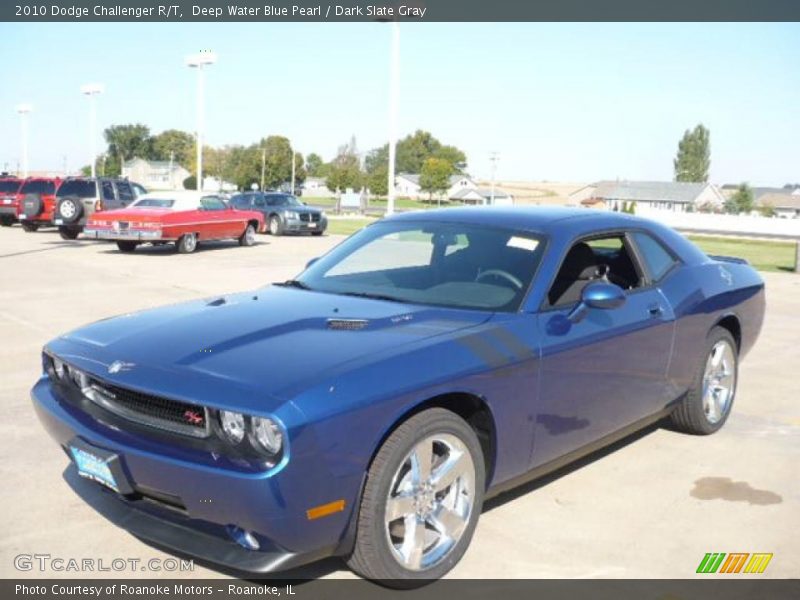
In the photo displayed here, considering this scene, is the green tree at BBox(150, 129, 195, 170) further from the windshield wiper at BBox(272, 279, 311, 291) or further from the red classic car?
the windshield wiper at BBox(272, 279, 311, 291)

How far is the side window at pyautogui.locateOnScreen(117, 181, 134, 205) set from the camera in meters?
21.6

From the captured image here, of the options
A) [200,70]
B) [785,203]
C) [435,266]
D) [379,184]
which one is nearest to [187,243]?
[435,266]

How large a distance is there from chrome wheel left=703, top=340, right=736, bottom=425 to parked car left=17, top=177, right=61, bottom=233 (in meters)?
21.1

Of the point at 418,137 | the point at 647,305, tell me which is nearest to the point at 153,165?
the point at 418,137

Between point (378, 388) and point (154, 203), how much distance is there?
17238 millimetres

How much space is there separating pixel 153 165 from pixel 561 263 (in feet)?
478

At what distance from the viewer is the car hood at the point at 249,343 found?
3.06 meters

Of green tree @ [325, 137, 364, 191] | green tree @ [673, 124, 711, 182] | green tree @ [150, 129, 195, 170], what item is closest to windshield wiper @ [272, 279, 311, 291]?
green tree @ [325, 137, 364, 191]

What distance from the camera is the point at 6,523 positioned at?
390 centimetres

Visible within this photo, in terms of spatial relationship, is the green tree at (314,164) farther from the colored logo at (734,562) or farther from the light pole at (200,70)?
the colored logo at (734,562)

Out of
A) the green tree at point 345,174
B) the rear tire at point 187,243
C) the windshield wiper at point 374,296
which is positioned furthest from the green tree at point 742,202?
the windshield wiper at point 374,296

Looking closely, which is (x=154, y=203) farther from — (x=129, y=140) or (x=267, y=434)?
(x=129, y=140)

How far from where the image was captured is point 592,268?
4891mm

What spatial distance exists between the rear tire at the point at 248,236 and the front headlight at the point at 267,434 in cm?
1891
